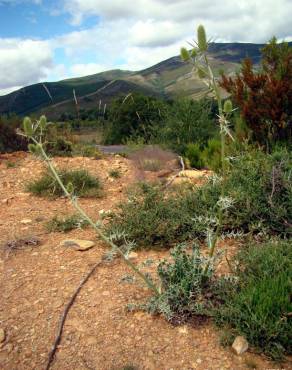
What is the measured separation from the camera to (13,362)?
254 centimetres

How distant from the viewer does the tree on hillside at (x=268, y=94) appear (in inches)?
251

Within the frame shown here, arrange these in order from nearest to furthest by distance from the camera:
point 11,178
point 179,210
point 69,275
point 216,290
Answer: point 216,290
point 69,275
point 179,210
point 11,178

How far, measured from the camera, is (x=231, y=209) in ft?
12.7

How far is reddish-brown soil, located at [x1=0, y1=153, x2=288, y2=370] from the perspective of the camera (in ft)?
8.03

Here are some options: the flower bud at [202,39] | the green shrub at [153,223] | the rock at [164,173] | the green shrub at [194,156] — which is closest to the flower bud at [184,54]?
the flower bud at [202,39]

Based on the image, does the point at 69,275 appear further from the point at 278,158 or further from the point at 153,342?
the point at 278,158

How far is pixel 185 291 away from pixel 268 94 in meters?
4.58

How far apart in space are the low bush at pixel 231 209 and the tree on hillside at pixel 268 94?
2.21 m

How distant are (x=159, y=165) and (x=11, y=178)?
2.64m

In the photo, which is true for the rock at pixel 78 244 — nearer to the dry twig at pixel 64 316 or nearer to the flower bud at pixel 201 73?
the dry twig at pixel 64 316

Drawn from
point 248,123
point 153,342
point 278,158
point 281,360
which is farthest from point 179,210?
point 248,123

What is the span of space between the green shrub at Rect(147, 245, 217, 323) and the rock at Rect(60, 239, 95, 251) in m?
1.31

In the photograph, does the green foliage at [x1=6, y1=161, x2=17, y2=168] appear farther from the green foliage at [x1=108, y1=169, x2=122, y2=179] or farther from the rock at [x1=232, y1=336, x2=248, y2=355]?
the rock at [x1=232, y1=336, x2=248, y2=355]

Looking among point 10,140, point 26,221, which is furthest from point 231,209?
point 10,140
